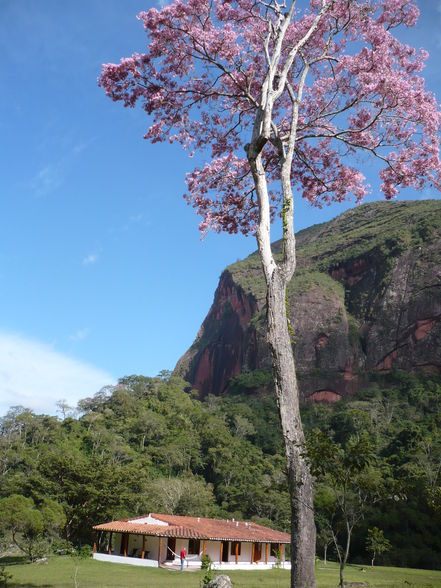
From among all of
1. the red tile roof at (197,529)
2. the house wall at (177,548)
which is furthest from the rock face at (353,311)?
the house wall at (177,548)

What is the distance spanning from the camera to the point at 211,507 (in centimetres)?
4238

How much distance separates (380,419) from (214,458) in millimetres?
20810

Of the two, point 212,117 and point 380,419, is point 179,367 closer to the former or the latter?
point 380,419

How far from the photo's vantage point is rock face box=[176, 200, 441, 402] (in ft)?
266

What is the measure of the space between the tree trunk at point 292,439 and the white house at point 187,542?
81.0 feet

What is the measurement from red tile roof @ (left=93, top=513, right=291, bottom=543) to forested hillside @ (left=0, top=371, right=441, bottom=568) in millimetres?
3071

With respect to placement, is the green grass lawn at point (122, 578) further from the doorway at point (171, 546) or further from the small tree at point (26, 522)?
the doorway at point (171, 546)

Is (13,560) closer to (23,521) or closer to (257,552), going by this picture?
(23,521)

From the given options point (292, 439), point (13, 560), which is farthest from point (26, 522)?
point (292, 439)

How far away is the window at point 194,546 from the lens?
95.1 feet

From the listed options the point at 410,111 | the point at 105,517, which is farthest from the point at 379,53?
the point at 105,517

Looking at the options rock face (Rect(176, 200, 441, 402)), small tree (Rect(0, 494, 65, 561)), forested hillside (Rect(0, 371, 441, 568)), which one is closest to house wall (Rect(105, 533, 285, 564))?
Result: forested hillside (Rect(0, 371, 441, 568))

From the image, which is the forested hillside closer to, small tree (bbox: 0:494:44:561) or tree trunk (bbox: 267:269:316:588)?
small tree (bbox: 0:494:44:561)

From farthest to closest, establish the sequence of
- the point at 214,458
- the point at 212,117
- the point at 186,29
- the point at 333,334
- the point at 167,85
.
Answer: the point at 333,334 → the point at 214,458 → the point at 212,117 → the point at 167,85 → the point at 186,29
